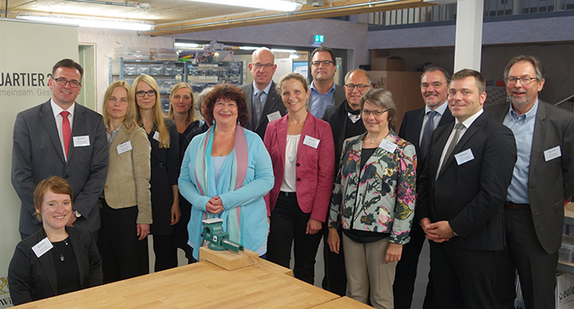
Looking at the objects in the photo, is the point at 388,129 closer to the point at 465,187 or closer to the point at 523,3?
the point at 465,187

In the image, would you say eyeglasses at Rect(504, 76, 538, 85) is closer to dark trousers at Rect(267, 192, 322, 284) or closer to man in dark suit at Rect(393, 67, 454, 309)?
man in dark suit at Rect(393, 67, 454, 309)

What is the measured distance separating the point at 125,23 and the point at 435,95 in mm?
4329

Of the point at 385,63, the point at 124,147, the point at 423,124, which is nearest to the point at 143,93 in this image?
the point at 124,147

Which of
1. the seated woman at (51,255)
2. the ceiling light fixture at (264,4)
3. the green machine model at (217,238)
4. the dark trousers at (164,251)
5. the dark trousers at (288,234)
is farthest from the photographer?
the ceiling light fixture at (264,4)

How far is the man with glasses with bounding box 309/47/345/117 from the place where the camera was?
388cm

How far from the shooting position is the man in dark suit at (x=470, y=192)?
2580mm


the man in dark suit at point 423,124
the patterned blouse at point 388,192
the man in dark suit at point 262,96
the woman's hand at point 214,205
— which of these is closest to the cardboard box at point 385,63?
the man in dark suit at point 262,96

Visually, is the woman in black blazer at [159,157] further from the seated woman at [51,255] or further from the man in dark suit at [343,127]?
the man in dark suit at [343,127]

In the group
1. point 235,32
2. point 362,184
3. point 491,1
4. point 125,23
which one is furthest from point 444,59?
point 362,184

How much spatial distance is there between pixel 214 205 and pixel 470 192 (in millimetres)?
1440

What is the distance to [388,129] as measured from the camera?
2.90 metres

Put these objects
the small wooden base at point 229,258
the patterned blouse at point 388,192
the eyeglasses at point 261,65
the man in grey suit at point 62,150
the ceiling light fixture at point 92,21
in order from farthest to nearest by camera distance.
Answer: the ceiling light fixture at point 92,21 < the eyeglasses at point 261,65 < the man in grey suit at point 62,150 < the patterned blouse at point 388,192 < the small wooden base at point 229,258

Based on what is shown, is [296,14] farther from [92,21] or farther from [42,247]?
[42,247]

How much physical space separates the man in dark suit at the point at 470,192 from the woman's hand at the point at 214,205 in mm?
1211
